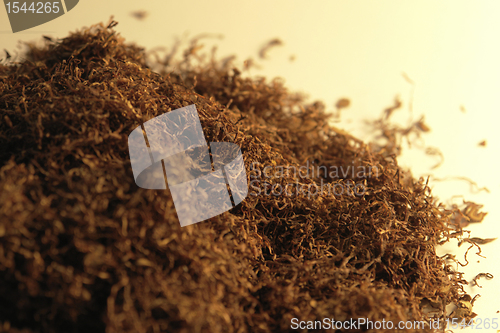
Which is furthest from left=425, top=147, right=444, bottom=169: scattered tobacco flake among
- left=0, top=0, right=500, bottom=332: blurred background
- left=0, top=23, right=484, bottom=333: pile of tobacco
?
left=0, top=23, right=484, bottom=333: pile of tobacco

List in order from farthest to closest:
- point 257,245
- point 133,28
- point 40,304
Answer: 1. point 133,28
2. point 257,245
3. point 40,304

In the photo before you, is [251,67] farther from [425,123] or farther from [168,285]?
[168,285]

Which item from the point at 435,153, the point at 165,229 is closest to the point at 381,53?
the point at 435,153

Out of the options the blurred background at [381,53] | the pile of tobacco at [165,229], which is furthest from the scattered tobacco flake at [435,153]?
the pile of tobacco at [165,229]

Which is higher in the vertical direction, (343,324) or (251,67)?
(251,67)

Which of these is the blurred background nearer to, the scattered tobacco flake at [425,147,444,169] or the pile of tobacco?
the scattered tobacco flake at [425,147,444,169]

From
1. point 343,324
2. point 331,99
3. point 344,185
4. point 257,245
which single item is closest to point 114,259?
point 257,245
